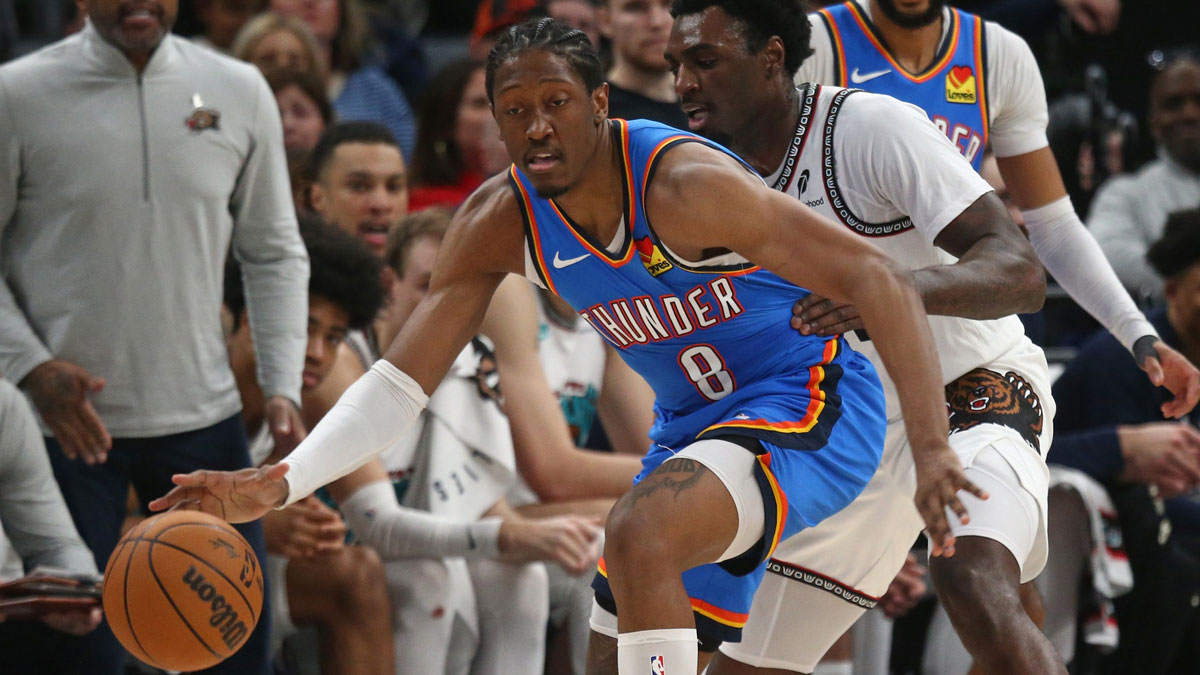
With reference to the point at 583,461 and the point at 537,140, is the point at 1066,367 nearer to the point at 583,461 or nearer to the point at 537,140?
the point at 583,461

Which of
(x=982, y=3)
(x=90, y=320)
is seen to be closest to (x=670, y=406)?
(x=90, y=320)

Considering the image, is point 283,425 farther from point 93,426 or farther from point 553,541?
point 553,541

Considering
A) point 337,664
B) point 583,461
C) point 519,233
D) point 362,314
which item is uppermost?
point 519,233

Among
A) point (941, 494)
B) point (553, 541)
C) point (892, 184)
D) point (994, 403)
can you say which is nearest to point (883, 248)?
point (892, 184)

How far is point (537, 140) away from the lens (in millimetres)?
3254

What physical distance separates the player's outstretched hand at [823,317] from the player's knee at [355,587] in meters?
1.85

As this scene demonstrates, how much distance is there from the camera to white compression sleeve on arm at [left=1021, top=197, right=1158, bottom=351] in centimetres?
424

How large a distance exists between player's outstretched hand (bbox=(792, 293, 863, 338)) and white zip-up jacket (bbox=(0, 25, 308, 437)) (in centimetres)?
185

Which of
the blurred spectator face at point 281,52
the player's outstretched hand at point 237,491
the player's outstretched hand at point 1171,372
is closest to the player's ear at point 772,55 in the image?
the player's outstretched hand at point 1171,372

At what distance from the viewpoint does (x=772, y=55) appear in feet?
12.6

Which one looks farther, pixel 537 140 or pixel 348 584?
pixel 348 584

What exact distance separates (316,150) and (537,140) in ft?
9.28

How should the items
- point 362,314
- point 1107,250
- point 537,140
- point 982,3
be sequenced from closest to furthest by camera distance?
point 537,140 < point 362,314 < point 1107,250 < point 982,3

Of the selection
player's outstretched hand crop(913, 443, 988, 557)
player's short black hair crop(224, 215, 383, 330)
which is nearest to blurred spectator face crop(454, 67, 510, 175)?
player's short black hair crop(224, 215, 383, 330)
